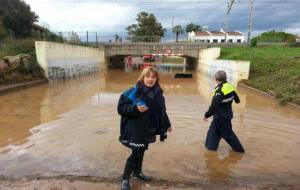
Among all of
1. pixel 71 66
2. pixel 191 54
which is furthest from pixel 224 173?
pixel 191 54

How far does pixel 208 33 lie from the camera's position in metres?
86.0

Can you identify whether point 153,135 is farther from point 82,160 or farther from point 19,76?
point 19,76

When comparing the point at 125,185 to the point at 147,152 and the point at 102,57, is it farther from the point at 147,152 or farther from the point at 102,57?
the point at 102,57

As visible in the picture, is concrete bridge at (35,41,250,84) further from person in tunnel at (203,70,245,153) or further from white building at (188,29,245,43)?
white building at (188,29,245,43)

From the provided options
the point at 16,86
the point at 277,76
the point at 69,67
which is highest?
the point at 277,76

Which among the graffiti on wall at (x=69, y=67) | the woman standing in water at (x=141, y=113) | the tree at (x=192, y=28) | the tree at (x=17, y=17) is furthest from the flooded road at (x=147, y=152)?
the tree at (x=192, y=28)

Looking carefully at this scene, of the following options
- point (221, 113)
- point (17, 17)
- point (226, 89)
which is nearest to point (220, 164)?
point (221, 113)

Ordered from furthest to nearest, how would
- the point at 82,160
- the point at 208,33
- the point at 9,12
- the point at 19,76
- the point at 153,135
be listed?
the point at 208,33 → the point at 9,12 → the point at 19,76 → the point at 82,160 → the point at 153,135

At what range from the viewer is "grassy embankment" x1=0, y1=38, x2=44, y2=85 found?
1664cm

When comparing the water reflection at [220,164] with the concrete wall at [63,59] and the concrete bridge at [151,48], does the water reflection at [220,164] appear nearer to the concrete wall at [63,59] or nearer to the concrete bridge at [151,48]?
the concrete wall at [63,59]

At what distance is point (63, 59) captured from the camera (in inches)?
902

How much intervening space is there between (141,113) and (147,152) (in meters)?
2.31

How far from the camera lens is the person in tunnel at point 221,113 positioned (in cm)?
597

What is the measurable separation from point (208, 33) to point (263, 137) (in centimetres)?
8098
